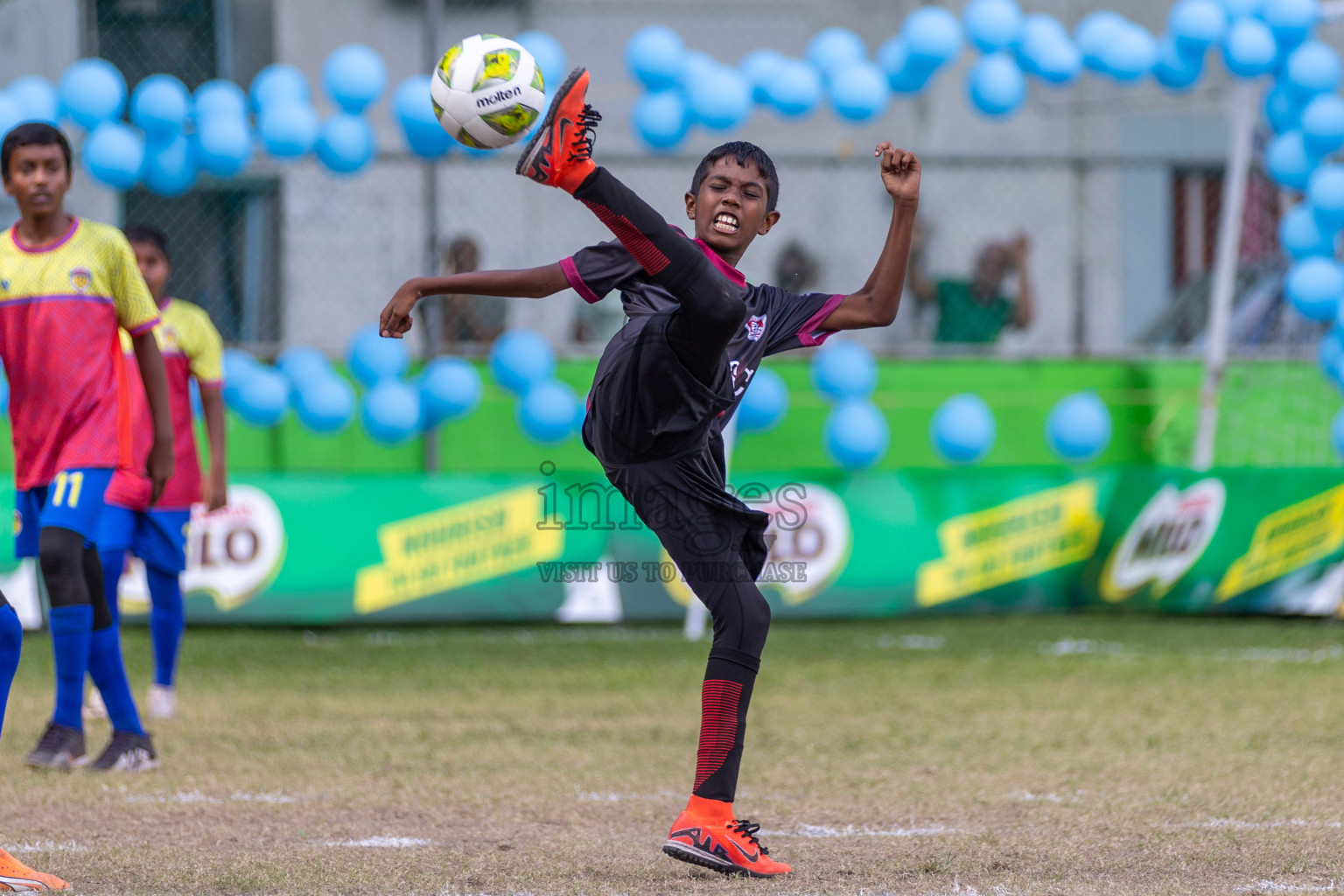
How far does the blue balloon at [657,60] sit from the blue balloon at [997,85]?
6.02ft

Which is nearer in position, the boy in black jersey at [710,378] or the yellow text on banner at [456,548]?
the boy in black jersey at [710,378]

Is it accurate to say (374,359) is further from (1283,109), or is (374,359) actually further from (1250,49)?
(1283,109)

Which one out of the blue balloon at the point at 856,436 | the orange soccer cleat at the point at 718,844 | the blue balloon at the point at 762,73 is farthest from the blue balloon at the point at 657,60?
the orange soccer cleat at the point at 718,844

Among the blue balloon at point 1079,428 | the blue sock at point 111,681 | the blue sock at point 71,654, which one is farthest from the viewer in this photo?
the blue balloon at point 1079,428

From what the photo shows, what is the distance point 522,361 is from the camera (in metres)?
9.40

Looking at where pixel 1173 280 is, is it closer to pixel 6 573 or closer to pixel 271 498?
pixel 271 498

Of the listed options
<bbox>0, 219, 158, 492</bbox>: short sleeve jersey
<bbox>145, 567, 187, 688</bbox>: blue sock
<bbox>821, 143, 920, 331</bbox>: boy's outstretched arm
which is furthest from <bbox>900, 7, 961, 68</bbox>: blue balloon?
<bbox>0, 219, 158, 492</bbox>: short sleeve jersey

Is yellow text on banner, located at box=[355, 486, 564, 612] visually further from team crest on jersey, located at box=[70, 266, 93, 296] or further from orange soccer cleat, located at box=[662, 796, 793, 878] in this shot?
orange soccer cleat, located at box=[662, 796, 793, 878]

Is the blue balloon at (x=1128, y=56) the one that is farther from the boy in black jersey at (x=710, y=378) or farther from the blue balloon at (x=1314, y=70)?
the boy in black jersey at (x=710, y=378)

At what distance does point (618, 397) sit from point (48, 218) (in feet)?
7.80

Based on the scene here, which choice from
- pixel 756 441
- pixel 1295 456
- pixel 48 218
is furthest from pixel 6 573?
pixel 1295 456

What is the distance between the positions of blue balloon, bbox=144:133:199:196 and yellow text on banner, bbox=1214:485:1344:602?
6.74 m

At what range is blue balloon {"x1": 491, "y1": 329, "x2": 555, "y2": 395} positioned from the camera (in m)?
9.40

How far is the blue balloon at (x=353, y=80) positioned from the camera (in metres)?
9.05
